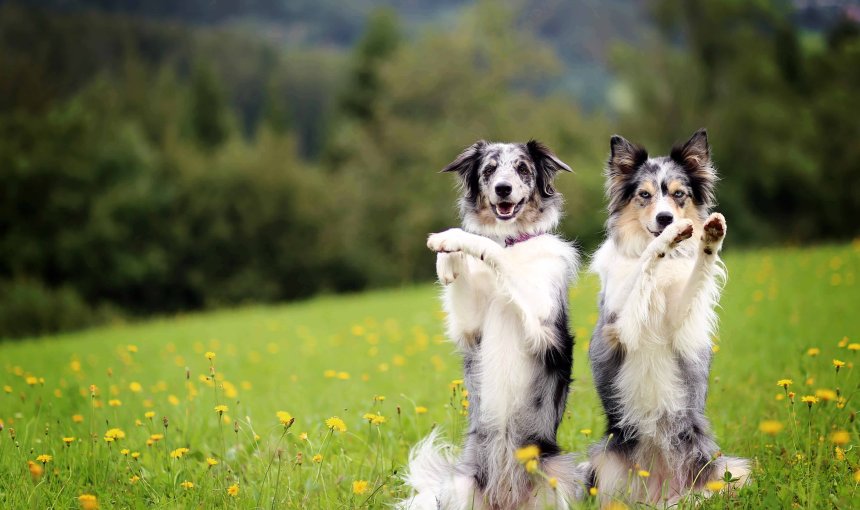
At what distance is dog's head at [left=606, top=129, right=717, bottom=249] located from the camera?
3824 mm

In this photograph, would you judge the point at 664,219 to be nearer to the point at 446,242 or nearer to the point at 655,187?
the point at 655,187

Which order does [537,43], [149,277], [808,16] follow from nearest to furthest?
[808,16] < [149,277] < [537,43]

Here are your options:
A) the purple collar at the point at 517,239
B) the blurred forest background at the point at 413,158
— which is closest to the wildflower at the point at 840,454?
the purple collar at the point at 517,239

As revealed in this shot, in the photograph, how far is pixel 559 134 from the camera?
26.8 metres

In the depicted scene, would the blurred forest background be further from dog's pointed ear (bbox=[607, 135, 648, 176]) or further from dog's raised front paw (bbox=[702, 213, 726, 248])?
dog's raised front paw (bbox=[702, 213, 726, 248])

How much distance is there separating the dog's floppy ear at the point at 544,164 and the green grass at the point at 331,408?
743 millimetres

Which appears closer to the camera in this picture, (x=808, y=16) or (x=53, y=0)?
(x=808, y=16)

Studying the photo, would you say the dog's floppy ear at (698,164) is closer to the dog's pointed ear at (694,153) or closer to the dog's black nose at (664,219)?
the dog's pointed ear at (694,153)

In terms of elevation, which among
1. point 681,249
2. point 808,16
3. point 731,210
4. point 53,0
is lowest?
point 731,210

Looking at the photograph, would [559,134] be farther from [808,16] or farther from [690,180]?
[690,180]

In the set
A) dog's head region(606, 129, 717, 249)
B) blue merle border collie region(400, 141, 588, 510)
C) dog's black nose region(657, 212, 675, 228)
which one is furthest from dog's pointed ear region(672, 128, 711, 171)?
blue merle border collie region(400, 141, 588, 510)

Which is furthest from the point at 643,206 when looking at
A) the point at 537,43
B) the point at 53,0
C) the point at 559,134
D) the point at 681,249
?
the point at 53,0

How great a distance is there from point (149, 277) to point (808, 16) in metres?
25.5

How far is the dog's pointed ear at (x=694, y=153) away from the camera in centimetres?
391
